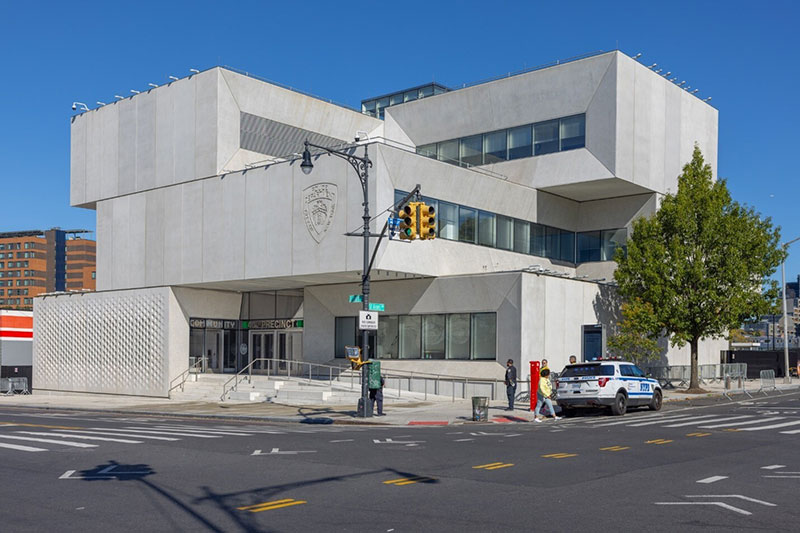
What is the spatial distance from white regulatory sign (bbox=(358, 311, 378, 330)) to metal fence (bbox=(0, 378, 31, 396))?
3019 cm

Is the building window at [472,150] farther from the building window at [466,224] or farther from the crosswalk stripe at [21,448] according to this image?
the crosswalk stripe at [21,448]

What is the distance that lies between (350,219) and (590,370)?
13.4 meters

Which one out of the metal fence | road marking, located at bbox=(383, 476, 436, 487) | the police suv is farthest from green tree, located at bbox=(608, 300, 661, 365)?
the metal fence

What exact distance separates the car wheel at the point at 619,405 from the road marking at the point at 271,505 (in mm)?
17454

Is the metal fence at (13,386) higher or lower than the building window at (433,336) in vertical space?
lower

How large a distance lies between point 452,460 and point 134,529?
736cm

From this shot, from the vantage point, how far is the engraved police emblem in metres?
36.8

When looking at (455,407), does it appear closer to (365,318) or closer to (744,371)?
(365,318)

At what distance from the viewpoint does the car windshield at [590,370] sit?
26.8 meters

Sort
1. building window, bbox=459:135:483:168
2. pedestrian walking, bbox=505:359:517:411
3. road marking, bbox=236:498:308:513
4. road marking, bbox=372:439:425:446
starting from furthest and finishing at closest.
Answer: building window, bbox=459:135:483:168 → pedestrian walking, bbox=505:359:517:411 → road marking, bbox=372:439:425:446 → road marking, bbox=236:498:308:513

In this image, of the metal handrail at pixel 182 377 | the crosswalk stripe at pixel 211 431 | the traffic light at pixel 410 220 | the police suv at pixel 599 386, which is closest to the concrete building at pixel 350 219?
the metal handrail at pixel 182 377

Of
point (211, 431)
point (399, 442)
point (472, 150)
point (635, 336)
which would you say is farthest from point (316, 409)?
point (472, 150)

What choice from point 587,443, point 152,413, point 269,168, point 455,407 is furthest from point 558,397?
point 269,168

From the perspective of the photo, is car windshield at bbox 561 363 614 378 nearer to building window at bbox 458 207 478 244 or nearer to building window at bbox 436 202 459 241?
building window at bbox 436 202 459 241
